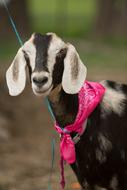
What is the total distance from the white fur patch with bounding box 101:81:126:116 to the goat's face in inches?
20.9

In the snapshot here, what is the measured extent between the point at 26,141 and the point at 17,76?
623 cm

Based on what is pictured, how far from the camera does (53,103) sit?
5062 millimetres

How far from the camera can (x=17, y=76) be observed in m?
4.91

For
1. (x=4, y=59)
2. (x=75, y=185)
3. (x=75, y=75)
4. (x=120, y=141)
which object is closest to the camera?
(x=75, y=75)

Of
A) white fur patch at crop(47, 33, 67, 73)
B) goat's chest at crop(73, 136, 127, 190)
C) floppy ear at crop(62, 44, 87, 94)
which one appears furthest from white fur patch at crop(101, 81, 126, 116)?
white fur patch at crop(47, 33, 67, 73)

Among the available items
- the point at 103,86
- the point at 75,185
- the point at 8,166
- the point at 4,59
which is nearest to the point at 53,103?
the point at 103,86

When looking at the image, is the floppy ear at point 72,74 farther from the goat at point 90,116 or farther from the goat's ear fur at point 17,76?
the goat's ear fur at point 17,76

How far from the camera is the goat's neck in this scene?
16.4 ft

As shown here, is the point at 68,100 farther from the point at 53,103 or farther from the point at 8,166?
the point at 8,166

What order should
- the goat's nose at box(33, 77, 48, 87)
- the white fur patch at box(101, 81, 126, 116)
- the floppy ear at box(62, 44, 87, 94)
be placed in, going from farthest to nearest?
the white fur patch at box(101, 81, 126, 116) → the floppy ear at box(62, 44, 87, 94) → the goat's nose at box(33, 77, 48, 87)

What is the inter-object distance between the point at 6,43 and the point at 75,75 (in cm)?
1193

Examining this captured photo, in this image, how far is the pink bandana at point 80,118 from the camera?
16.7 feet

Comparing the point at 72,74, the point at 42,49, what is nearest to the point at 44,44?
the point at 42,49

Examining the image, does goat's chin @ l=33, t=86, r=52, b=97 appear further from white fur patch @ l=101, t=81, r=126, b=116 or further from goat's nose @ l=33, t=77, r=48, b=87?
white fur patch @ l=101, t=81, r=126, b=116
